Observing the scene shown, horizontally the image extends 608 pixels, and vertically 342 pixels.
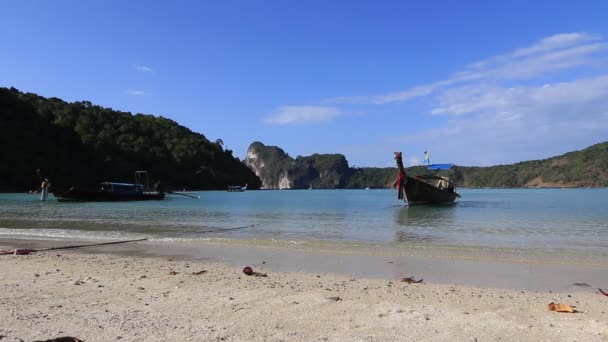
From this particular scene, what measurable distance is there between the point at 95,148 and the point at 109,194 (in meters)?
59.5

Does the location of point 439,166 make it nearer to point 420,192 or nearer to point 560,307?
point 420,192

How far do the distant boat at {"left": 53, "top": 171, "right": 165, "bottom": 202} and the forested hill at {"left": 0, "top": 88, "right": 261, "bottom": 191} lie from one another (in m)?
37.3

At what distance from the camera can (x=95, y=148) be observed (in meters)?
106

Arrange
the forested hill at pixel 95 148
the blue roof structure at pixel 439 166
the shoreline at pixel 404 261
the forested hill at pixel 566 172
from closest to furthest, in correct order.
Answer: the shoreline at pixel 404 261, the blue roof structure at pixel 439 166, the forested hill at pixel 95 148, the forested hill at pixel 566 172

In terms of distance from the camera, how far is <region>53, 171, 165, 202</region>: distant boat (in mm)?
50250

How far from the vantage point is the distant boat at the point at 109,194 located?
165 feet

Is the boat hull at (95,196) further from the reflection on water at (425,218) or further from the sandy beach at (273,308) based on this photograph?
the sandy beach at (273,308)

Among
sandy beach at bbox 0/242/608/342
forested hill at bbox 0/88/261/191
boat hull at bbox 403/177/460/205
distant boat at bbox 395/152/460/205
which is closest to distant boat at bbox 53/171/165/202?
distant boat at bbox 395/152/460/205

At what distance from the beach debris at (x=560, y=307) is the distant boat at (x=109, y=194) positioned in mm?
51640

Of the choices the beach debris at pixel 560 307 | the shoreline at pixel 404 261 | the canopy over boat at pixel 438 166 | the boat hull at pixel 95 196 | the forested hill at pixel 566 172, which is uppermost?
the forested hill at pixel 566 172

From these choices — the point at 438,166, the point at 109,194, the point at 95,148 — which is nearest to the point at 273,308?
the point at 438,166

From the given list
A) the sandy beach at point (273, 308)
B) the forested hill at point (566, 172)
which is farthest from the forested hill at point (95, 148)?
the forested hill at point (566, 172)

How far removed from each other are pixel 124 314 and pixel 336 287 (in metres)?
3.19

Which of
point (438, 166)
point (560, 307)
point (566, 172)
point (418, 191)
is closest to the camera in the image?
point (560, 307)
